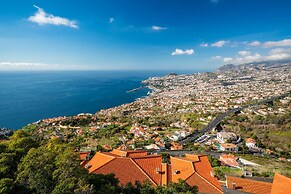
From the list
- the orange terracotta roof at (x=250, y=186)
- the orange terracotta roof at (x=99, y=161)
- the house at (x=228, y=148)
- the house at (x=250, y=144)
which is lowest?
A: the house at (x=250, y=144)

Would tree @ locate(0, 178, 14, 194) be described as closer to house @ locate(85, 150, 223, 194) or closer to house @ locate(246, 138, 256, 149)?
house @ locate(85, 150, 223, 194)

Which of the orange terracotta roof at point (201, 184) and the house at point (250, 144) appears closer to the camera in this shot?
the orange terracotta roof at point (201, 184)

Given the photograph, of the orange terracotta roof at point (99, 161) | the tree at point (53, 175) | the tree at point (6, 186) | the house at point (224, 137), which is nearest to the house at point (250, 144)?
the house at point (224, 137)

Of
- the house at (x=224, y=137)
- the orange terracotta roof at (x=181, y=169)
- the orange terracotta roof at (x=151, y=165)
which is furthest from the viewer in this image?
the house at (x=224, y=137)

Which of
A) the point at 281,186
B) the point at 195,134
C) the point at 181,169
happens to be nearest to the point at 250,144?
the point at 195,134

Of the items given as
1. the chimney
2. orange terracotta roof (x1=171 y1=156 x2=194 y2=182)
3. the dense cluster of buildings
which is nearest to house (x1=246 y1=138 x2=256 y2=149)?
the dense cluster of buildings

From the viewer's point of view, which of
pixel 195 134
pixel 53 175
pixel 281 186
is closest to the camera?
pixel 53 175

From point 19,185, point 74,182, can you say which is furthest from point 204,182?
point 19,185

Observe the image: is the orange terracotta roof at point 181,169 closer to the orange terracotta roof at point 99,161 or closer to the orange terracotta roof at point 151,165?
the orange terracotta roof at point 151,165

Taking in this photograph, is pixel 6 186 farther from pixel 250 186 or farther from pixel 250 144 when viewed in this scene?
pixel 250 144
